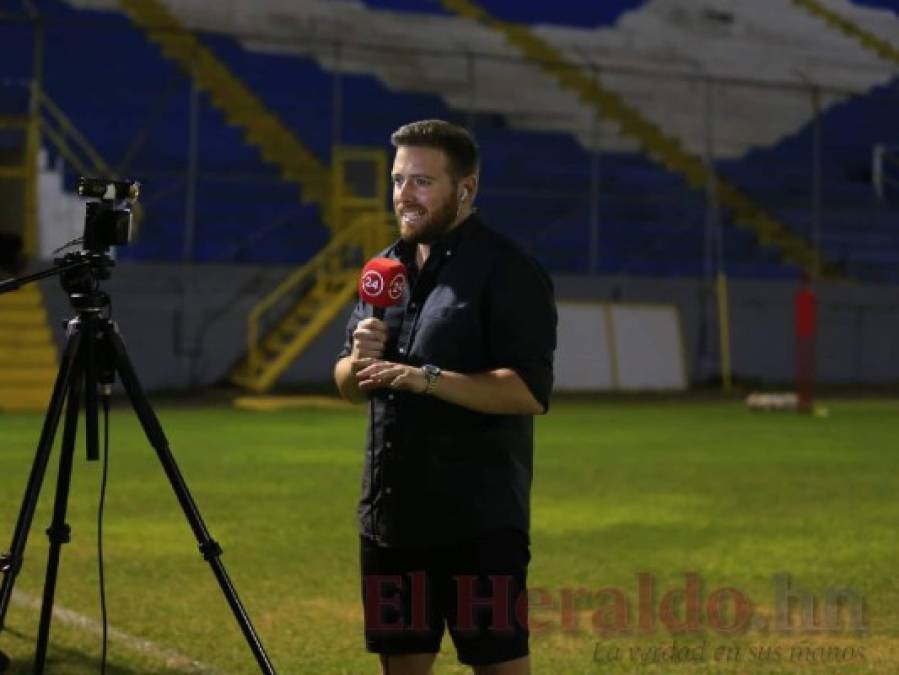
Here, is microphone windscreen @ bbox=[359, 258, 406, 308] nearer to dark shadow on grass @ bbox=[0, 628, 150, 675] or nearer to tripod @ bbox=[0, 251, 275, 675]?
tripod @ bbox=[0, 251, 275, 675]

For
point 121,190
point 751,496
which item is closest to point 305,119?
point 751,496

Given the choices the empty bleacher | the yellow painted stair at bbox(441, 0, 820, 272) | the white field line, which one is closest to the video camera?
the white field line

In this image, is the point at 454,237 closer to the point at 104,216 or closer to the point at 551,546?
the point at 104,216

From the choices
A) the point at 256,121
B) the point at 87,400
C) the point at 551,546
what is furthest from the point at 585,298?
the point at 87,400

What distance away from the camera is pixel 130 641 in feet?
21.9

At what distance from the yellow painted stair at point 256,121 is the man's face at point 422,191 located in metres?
21.4

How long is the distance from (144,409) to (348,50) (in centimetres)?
2380

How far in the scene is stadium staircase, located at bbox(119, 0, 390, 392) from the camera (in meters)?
23.3

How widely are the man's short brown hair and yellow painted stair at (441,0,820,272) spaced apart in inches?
1028

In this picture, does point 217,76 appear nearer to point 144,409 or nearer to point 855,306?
point 855,306

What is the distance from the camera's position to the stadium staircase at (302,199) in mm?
23328

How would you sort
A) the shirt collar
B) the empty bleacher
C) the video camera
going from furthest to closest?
the empty bleacher, the video camera, the shirt collar

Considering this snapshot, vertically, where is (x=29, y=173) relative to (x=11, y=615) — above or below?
above

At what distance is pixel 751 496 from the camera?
476 inches
